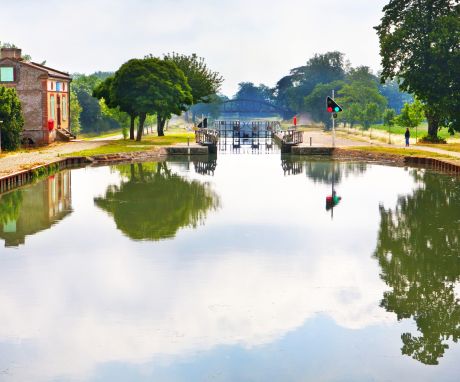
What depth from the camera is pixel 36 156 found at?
57.0 meters

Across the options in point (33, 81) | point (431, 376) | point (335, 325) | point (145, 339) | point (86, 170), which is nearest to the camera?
point (431, 376)

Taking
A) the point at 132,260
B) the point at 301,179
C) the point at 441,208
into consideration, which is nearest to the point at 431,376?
the point at 132,260

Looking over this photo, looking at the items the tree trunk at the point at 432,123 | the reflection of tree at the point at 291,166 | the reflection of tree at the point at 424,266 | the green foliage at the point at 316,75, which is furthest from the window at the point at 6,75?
the green foliage at the point at 316,75

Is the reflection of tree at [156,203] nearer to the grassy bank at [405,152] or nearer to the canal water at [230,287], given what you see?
the canal water at [230,287]

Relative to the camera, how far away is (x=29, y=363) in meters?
14.8

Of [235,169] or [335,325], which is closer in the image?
[335,325]

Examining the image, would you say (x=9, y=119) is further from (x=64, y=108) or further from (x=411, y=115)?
(x=411, y=115)

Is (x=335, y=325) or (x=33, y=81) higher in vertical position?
(x=33, y=81)

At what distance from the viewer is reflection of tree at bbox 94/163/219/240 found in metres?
29.9

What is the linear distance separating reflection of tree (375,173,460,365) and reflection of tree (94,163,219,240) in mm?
8222

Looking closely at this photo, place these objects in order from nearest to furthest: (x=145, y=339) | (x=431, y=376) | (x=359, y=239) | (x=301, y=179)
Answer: (x=431, y=376), (x=145, y=339), (x=359, y=239), (x=301, y=179)

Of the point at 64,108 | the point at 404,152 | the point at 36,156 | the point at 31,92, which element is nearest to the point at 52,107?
the point at 31,92

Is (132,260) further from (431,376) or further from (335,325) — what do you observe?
(431,376)

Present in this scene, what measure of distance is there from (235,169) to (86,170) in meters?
11.2
